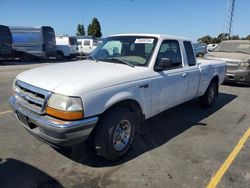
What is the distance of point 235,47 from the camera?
11.7 metres

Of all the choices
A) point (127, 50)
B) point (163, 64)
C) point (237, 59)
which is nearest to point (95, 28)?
point (237, 59)

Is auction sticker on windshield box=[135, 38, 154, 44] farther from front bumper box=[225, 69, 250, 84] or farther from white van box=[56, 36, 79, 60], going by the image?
white van box=[56, 36, 79, 60]

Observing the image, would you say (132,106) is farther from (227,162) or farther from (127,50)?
(227,162)

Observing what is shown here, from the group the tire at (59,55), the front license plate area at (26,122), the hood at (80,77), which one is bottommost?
the tire at (59,55)

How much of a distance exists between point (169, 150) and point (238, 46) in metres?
9.12

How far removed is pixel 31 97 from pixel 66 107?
0.69m

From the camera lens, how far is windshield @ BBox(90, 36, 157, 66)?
4516mm

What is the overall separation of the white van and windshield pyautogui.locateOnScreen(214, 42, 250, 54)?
14468mm

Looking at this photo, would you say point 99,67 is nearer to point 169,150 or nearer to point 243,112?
point 169,150

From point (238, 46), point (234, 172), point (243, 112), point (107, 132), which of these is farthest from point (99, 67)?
point (238, 46)

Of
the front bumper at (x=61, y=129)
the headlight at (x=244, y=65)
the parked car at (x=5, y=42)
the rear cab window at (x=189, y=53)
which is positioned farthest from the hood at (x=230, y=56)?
the parked car at (x=5, y=42)

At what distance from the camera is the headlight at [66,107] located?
314cm

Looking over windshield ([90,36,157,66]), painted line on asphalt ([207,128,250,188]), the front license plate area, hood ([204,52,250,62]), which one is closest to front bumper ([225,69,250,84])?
hood ([204,52,250,62])

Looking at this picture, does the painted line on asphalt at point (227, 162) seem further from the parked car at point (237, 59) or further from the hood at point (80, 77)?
the parked car at point (237, 59)
